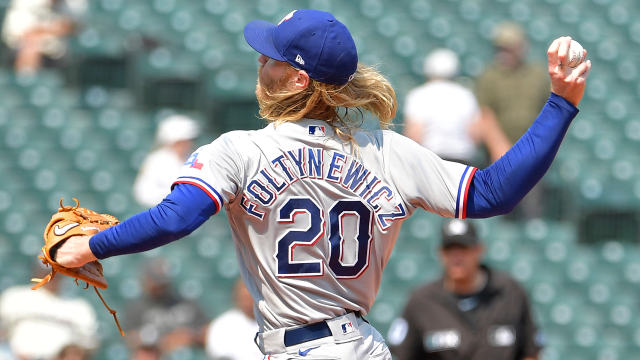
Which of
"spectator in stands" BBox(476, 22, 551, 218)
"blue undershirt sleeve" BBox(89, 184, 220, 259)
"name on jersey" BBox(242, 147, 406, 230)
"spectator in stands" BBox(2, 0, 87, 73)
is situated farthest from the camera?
"spectator in stands" BBox(2, 0, 87, 73)

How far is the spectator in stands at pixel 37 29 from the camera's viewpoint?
334 inches

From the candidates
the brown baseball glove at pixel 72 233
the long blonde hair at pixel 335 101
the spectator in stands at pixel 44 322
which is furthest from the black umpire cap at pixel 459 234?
the spectator in stands at pixel 44 322

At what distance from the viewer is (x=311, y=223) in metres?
2.20

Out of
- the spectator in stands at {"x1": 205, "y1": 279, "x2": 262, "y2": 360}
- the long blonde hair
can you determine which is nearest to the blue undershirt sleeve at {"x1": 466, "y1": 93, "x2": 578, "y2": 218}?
the long blonde hair

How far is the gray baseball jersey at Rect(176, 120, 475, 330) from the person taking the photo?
2.19m

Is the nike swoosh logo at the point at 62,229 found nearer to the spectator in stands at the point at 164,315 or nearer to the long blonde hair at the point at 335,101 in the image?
the long blonde hair at the point at 335,101

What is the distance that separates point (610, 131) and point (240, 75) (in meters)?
3.74

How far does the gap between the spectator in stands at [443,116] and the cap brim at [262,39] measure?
4.72 meters

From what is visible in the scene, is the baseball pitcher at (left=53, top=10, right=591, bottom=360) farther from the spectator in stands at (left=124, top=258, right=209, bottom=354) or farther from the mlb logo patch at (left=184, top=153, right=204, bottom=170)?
the spectator in stands at (left=124, top=258, right=209, bottom=354)

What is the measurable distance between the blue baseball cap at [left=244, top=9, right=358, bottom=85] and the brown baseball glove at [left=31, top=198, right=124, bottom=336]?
2.01 feet

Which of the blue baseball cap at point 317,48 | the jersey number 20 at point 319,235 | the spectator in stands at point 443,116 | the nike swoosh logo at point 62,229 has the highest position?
the blue baseball cap at point 317,48

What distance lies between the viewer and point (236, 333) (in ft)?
18.8

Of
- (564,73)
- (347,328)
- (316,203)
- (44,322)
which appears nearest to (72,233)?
(316,203)

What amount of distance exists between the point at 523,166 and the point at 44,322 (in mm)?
4589
